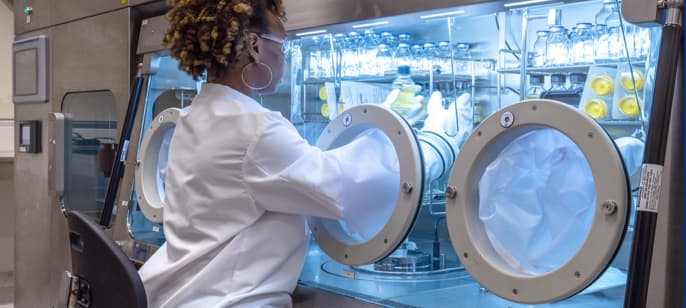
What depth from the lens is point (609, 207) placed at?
60.9 inches

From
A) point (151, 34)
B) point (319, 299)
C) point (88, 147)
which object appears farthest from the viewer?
point (88, 147)

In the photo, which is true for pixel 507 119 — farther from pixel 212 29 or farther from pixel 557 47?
pixel 212 29

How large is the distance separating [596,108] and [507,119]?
231 mm

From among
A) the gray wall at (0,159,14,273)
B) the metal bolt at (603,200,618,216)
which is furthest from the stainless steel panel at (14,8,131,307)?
the gray wall at (0,159,14,273)

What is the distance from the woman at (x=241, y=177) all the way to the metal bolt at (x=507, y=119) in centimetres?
41

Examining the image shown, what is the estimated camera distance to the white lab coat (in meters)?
1.87

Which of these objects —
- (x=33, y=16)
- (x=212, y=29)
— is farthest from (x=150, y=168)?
(x=33, y=16)

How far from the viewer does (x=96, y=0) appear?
3.46 meters

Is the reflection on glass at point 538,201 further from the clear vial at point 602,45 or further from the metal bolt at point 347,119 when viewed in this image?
the metal bolt at point 347,119

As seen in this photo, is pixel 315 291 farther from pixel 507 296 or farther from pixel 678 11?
pixel 678 11

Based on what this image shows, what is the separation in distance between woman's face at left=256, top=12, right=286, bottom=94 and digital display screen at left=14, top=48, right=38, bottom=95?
7.48 feet

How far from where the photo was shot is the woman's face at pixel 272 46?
2.06m

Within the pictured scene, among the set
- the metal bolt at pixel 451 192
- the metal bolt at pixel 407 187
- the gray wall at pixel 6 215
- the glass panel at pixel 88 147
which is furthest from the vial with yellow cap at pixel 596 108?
the gray wall at pixel 6 215

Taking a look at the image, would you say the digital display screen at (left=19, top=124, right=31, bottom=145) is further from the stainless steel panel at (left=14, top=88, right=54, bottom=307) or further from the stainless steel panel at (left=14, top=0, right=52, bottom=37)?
the stainless steel panel at (left=14, top=0, right=52, bottom=37)
